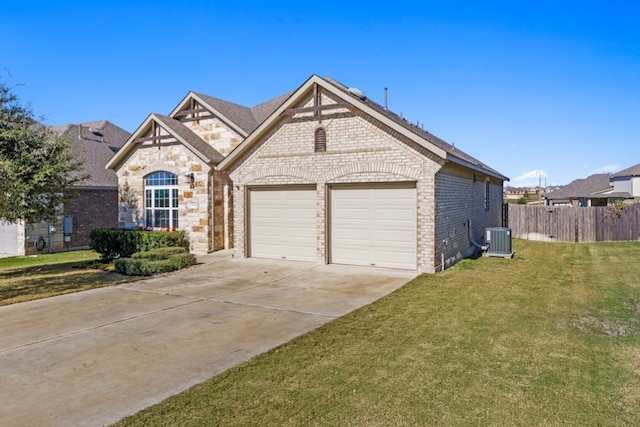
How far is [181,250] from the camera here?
15.1 m

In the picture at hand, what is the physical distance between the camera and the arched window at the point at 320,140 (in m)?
13.9

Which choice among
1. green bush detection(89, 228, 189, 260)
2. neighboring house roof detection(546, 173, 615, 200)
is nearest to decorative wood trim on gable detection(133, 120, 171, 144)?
green bush detection(89, 228, 189, 260)

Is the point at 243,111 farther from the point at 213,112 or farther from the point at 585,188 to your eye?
the point at 585,188

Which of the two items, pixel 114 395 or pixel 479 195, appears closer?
pixel 114 395

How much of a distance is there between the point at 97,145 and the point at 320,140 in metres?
18.8

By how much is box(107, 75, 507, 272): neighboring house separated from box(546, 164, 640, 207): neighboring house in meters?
29.3

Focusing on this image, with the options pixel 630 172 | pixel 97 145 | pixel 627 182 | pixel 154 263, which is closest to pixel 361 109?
pixel 154 263

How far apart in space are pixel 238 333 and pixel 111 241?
11992mm

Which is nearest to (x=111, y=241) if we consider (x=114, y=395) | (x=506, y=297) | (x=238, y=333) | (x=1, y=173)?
(x=1, y=173)

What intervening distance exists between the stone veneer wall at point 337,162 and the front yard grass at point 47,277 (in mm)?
4967

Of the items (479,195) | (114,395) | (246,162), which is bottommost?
(114,395)

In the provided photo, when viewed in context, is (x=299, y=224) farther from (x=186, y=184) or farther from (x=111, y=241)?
(x=111, y=241)

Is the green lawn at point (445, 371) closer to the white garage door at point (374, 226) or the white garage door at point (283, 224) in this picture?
the white garage door at point (374, 226)

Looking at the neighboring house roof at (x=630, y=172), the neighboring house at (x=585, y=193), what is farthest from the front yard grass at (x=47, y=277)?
the neighboring house at (x=585, y=193)
